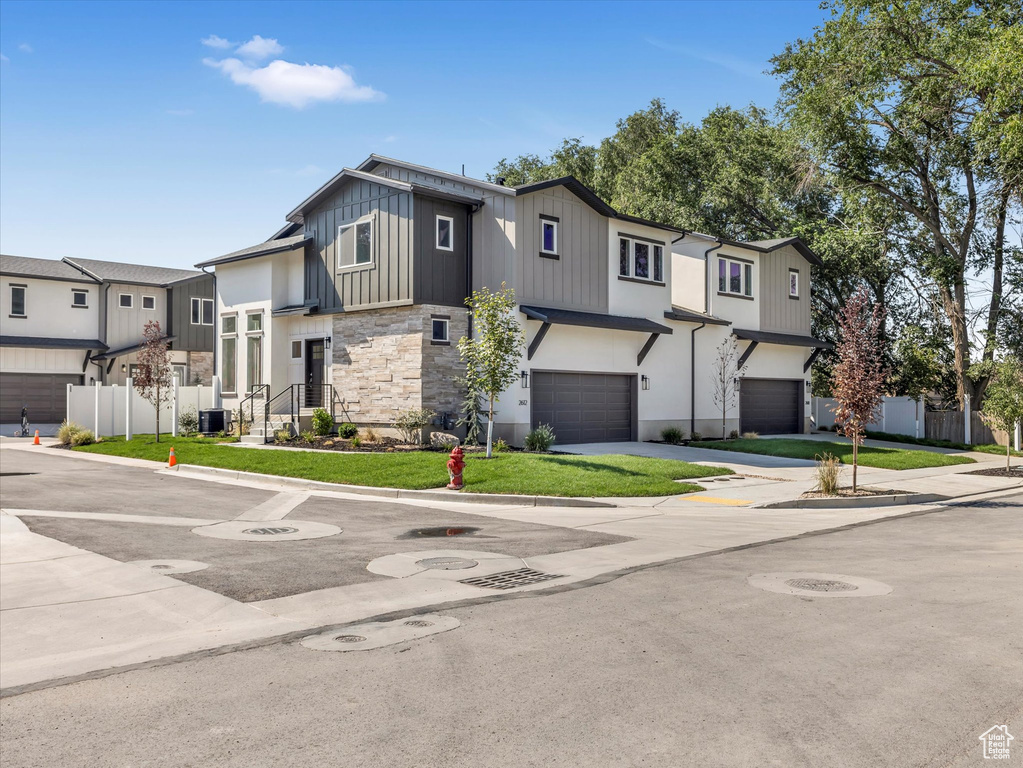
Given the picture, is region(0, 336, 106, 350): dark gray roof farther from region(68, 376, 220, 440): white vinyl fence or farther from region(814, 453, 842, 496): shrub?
region(814, 453, 842, 496): shrub

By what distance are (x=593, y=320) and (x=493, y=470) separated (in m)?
7.74

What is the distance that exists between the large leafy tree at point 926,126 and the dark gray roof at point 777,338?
509cm

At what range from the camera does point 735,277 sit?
31625 mm

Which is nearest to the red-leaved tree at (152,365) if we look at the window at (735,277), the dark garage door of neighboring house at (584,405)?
the dark garage door of neighboring house at (584,405)

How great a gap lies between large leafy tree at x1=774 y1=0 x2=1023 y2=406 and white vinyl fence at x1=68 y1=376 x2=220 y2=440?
26.0 metres

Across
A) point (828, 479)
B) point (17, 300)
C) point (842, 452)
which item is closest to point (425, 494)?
point (828, 479)

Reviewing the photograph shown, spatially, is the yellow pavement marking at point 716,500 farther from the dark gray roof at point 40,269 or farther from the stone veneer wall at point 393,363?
the dark gray roof at point 40,269

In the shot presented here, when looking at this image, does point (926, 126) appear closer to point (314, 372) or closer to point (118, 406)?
point (314, 372)

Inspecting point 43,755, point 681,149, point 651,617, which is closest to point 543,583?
point 651,617

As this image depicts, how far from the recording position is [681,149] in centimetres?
4231

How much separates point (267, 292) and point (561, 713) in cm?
2577

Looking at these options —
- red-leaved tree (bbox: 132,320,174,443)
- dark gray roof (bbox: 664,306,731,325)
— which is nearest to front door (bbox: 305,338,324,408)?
red-leaved tree (bbox: 132,320,174,443)

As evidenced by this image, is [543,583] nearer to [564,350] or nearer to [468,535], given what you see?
[468,535]

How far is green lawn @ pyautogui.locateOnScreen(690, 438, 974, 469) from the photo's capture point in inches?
934
